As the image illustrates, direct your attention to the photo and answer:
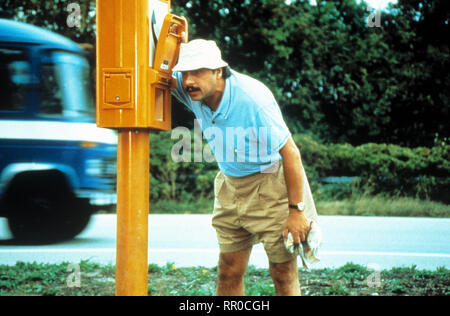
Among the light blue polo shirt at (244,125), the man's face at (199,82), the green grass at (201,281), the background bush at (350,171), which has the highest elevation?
the man's face at (199,82)

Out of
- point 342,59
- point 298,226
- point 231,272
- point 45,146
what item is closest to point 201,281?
point 231,272

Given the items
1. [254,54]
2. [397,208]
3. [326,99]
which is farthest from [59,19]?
[397,208]

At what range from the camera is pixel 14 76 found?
23.9 feet

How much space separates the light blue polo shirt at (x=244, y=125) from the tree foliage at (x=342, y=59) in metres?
9.48

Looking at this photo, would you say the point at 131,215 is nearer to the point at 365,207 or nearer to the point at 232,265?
the point at 232,265

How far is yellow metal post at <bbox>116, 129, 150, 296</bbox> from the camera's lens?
7.72ft

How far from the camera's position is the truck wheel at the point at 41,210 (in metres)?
7.02

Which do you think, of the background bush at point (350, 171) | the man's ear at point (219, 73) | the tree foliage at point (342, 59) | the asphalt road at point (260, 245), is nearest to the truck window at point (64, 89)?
the asphalt road at point (260, 245)

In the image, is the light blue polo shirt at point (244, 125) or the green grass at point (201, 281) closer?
the light blue polo shirt at point (244, 125)

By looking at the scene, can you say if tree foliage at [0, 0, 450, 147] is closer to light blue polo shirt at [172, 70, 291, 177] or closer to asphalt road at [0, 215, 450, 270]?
asphalt road at [0, 215, 450, 270]

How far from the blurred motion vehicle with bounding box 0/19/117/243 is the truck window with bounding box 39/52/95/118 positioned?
0.01m

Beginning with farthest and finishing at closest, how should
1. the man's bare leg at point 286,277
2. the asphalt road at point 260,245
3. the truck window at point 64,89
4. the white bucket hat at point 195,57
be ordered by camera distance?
the truck window at point 64,89 < the asphalt road at point 260,245 < the man's bare leg at point 286,277 < the white bucket hat at point 195,57

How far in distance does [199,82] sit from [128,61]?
1.27ft

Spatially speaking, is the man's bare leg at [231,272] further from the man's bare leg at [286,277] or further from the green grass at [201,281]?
the green grass at [201,281]
